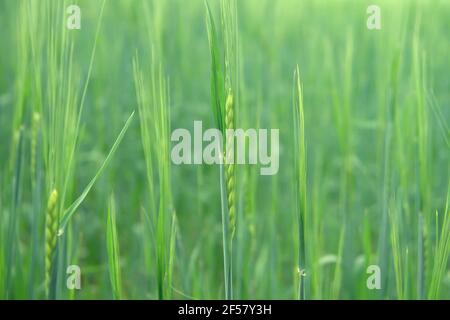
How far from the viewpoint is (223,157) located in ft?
1.89

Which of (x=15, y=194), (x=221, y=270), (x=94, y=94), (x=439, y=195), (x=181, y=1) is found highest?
(x=181, y=1)

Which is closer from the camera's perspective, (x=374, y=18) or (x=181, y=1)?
(x=374, y=18)

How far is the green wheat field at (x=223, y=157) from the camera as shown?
60cm

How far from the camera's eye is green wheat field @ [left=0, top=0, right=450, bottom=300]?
600 millimetres
